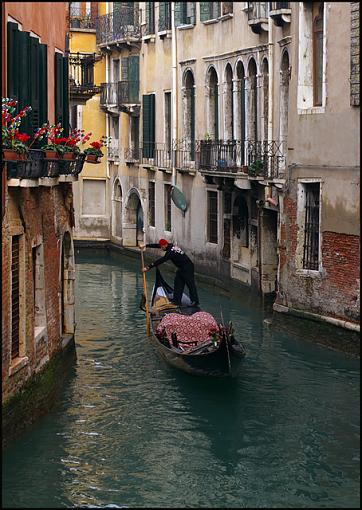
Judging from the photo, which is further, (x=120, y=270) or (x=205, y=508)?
(x=120, y=270)

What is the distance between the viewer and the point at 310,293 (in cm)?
1542

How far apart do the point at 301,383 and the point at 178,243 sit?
36.8ft

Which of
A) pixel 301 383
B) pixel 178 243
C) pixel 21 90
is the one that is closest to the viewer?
pixel 21 90

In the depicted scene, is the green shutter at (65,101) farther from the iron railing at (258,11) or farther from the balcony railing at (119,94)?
the balcony railing at (119,94)

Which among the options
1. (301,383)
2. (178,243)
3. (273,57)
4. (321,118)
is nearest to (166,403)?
(301,383)

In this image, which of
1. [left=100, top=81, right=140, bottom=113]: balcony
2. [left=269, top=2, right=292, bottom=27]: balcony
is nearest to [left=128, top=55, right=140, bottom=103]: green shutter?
[left=100, top=81, right=140, bottom=113]: balcony

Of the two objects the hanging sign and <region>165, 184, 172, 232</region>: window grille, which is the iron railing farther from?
<region>165, 184, 172, 232</region>: window grille

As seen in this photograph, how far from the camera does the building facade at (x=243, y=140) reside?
1460 cm

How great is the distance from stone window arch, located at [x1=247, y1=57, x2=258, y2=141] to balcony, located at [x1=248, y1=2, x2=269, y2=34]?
90cm

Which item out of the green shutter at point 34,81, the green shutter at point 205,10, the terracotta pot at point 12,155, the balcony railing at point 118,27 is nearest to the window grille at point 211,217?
the green shutter at point 205,10

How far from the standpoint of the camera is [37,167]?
34.3 feet

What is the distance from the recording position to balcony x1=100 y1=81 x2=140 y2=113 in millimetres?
27156

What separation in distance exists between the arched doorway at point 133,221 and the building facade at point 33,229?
13563mm

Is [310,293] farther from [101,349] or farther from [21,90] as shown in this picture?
[21,90]
